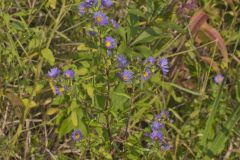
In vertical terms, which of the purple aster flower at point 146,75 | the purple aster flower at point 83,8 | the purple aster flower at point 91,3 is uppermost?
the purple aster flower at point 91,3

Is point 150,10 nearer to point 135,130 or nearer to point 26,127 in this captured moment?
point 135,130

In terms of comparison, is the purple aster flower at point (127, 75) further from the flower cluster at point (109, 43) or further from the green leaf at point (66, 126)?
the green leaf at point (66, 126)

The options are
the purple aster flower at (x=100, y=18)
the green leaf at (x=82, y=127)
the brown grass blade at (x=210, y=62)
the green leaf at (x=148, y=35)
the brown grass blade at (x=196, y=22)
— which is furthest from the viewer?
the brown grass blade at (x=210, y=62)

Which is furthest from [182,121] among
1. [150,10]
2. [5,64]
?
[5,64]

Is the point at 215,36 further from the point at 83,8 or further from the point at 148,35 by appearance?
the point at 83,8

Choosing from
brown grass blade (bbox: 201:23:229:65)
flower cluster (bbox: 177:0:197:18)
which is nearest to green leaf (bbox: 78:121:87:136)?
flower cluster (bbox: 177:0:197:18)

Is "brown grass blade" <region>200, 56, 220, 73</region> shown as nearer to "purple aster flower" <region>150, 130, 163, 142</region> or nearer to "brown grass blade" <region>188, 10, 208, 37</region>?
"brown grass blade" <region>188, 10, 208, 37</region>

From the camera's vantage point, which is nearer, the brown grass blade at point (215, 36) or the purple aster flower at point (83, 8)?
the purple aster flower at point (83, 8)

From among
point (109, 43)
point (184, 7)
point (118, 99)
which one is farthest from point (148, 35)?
point (109, 43)

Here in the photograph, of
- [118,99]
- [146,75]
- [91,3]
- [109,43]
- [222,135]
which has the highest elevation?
[91,3]

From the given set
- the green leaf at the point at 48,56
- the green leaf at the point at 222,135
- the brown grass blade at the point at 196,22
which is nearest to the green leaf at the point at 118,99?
the green leaf at the point at 48,56
